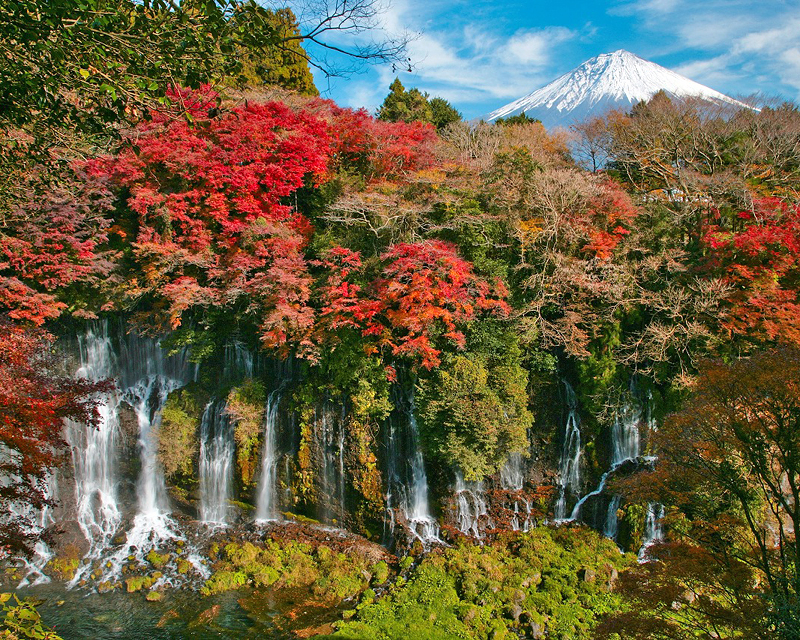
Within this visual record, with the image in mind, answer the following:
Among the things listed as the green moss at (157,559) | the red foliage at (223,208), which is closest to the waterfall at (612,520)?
the red foliage at (223,208)

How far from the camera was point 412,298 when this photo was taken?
13.3 metres

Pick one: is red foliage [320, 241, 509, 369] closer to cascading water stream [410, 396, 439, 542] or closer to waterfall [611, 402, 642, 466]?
cascading water stream [410, 396, 439, 542]

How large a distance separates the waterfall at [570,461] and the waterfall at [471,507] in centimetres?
210

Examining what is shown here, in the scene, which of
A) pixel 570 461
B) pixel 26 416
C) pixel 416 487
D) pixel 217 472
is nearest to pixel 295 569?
pixel 416 487

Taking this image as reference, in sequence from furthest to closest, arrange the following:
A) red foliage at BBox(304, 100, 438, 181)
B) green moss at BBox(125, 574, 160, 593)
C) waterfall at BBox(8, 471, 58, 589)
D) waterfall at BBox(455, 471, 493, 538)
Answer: red foliage at BBox(304, 100, 438, 181) < waterfall at BBox(455, 471, 493, 538) < waterfall at BBox(8, 471, 58, 589) < green moss at BBox(125, 574, 160, 593)

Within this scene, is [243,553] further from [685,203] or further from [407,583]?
[685,203]

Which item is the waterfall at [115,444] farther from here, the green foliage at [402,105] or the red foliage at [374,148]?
the green foliage at [402,105]

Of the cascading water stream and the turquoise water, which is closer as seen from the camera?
the turquoise water

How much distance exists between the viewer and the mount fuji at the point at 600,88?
3752 cm

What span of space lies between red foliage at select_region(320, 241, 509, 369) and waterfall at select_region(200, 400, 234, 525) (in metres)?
4.99

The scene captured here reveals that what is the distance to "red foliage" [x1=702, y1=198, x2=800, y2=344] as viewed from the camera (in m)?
12.2

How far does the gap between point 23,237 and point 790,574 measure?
19548 mm

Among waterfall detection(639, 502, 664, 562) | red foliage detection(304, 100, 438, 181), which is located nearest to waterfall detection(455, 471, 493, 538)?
waterfall detection(639, 502, 664, 562)

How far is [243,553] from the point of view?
544 inches
